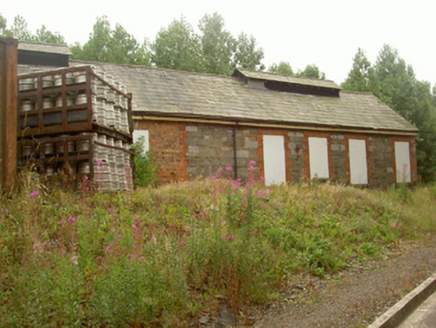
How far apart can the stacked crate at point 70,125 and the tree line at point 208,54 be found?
23.9 m

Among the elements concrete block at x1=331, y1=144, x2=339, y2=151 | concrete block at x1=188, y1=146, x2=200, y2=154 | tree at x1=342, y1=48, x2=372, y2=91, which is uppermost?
tree at x1=342, y1=48, x2=372, y2=91

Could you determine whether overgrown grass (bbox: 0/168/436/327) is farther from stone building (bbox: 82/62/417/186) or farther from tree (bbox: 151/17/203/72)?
tree (bbox: 151/17/203/72)

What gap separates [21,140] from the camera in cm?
866

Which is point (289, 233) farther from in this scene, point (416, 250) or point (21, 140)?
point (21, 140)

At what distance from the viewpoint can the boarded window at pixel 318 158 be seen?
1781 cm

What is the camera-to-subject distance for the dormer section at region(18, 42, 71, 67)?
1731 cm

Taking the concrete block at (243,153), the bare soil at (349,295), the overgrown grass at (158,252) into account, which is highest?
the concrete block at (243,153)

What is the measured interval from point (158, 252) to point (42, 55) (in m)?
15.5

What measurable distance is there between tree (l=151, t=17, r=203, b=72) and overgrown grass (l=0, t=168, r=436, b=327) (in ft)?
103

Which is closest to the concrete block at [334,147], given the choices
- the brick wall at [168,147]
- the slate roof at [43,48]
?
the brick wall at [168,147]

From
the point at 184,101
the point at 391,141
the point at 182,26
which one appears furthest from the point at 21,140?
the point at 182,26

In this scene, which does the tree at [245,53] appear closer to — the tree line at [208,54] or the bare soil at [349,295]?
the tree line at [208,54]

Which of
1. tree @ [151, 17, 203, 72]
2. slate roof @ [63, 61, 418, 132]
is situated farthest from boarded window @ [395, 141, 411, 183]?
tree @ [151, 17, 203, 72]

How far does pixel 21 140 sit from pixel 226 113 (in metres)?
8.76
